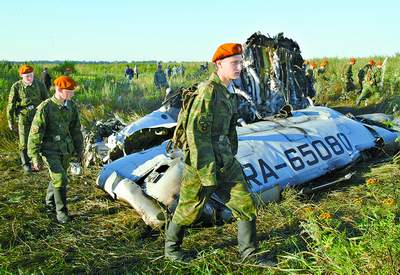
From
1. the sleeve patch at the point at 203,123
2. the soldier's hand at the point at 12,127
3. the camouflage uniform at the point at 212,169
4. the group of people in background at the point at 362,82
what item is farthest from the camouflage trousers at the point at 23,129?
the group of people in background at the point at 362,82

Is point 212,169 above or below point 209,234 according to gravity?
above

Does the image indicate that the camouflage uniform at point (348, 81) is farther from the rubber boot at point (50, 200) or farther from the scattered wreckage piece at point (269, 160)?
the rubber boot at point (50, 200)

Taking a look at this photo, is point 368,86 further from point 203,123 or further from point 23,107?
point 203,123

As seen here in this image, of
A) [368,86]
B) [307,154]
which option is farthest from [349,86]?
[307,154]

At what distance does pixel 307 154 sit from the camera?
17.8 ft

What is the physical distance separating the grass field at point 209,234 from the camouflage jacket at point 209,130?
29.6 inches

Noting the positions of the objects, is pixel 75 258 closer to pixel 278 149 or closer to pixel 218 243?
pixel 218 243

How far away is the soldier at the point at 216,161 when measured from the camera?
3.12 metres

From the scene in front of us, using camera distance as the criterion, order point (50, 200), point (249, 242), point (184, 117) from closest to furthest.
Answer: point (184, 117), point (249, 242), point (50, 200)

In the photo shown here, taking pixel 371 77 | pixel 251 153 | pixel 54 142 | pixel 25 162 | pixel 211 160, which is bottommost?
pixel 25 162

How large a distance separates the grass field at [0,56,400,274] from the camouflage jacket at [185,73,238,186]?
752 millimetres

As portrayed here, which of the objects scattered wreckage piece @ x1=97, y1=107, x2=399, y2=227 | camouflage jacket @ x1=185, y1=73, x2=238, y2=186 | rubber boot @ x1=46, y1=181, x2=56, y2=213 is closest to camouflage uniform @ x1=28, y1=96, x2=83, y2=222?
rubber boot @ x1=46, y1=181, x2=56, y2=213

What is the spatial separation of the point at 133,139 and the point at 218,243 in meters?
2.44

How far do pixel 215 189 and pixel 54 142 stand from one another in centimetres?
218
